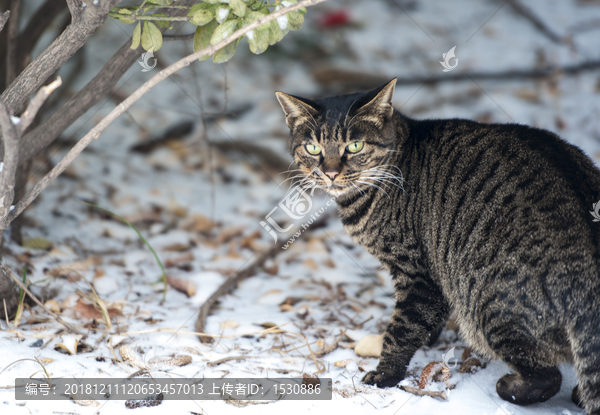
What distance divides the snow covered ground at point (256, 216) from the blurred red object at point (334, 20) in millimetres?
64

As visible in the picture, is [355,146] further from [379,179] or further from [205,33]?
[205,33]

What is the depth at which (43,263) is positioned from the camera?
104 inches

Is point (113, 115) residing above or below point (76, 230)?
above

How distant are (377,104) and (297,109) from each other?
1.21 ft

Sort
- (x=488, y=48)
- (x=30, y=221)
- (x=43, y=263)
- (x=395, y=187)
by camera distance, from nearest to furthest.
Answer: (x=395, y=187) → (x=43, y=263) → (x=30, y=221) → (x=488, y=48)

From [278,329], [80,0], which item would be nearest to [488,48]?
[278,329]

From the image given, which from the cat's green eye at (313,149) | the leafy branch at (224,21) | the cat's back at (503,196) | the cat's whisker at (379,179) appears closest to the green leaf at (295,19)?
the leafy branch at (224,21)

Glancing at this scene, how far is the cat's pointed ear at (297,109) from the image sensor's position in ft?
7.28

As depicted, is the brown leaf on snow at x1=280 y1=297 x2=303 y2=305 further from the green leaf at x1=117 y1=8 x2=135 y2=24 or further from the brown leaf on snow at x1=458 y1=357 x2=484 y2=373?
the green leaf at x1=117 y1=8 x2=135 y2=24

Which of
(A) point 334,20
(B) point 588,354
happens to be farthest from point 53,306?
(A) point 334,20

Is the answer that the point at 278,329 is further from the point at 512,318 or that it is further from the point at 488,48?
the point at 488,48

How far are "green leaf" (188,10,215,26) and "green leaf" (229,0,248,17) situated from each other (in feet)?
0.34

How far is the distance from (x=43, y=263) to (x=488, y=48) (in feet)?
14.0

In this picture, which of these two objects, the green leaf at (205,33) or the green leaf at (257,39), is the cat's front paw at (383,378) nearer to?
the green leaf at (257,39)
